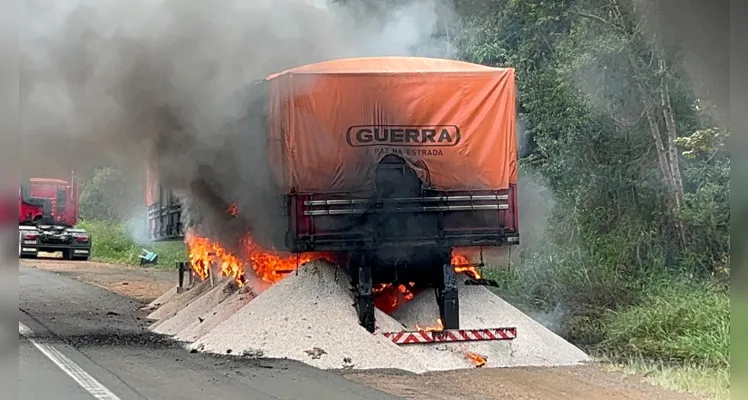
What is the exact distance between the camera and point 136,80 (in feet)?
40.2

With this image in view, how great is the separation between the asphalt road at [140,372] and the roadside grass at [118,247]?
17.8m

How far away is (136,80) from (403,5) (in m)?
5.00

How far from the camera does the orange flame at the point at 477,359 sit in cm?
940

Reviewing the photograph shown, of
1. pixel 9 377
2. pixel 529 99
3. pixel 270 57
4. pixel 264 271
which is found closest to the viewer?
pixel 9 377

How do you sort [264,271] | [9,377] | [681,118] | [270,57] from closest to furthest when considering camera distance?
[9,377] < [264,271] < [270,57] < [681,118]

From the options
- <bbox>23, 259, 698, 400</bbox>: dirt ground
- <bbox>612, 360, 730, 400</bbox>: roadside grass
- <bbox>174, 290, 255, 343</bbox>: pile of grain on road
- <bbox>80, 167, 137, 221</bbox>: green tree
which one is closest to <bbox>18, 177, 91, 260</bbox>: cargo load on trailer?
<bbox>80, 167, 137, 221</bbox>: green tree

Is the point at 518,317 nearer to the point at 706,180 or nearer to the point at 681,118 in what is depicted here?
the point at 706,180

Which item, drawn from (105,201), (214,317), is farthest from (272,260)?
(105,201)

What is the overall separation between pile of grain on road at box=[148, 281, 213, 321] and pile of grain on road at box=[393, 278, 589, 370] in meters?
4.37

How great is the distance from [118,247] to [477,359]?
28.0m

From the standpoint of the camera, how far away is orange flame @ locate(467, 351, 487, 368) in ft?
30.8

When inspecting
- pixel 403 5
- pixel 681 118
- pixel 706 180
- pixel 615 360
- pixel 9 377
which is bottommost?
pixel 615 360

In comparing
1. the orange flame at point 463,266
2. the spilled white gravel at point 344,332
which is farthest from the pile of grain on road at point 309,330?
the orange flame at point 463,266

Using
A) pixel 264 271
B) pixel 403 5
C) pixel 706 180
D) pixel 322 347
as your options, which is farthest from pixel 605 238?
pixel 322 347
